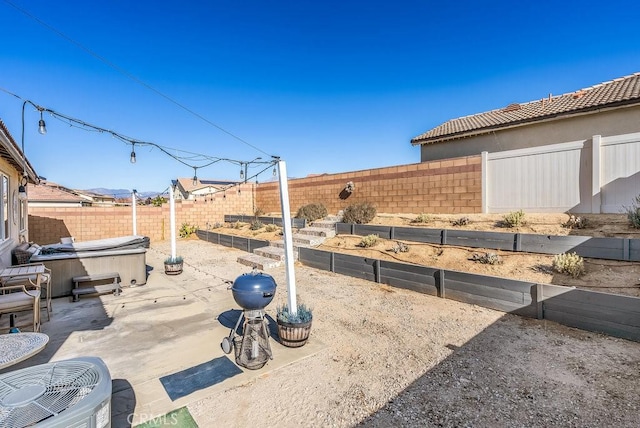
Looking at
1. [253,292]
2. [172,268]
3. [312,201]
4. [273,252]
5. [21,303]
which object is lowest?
[172,268]

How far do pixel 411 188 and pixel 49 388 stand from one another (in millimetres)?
11367

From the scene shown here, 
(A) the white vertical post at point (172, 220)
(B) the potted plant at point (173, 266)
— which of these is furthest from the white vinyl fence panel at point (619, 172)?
(B) the potted plant at point (173, 266)

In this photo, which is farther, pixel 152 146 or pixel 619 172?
pixel 152 146

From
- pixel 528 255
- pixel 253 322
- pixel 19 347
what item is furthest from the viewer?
pixel 528 255

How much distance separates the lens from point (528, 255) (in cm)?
659

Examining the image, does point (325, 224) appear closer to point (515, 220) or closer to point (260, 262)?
point (260, 262)

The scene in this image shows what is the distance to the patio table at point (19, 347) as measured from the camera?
2199 mm

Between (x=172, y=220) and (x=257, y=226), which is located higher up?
(x=172, y=220)

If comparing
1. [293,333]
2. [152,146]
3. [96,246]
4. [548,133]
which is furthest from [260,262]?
[548,133]

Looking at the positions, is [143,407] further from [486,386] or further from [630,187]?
[630,187]

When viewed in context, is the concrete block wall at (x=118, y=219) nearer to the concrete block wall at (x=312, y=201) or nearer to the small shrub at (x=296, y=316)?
the concrete block wall at (x=312, y=201)

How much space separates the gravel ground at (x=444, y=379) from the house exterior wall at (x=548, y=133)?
26.5 ft

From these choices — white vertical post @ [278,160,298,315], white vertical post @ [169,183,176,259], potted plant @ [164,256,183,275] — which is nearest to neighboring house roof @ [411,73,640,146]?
white vertical post @ [278,160,298,315]

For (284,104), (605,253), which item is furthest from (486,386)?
(284,104)
